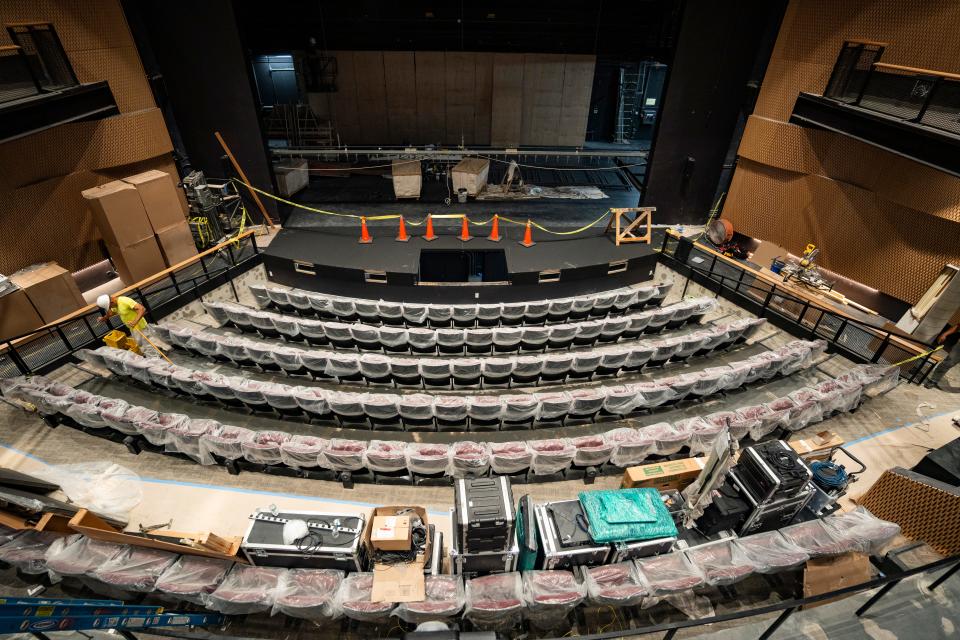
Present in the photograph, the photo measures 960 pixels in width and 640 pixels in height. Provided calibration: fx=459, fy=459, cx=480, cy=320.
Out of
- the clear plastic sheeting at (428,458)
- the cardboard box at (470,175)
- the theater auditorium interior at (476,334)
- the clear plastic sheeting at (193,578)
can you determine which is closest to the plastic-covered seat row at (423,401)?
the theater auditorium interior at (476,334)

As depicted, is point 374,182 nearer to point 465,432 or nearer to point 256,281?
point 256,281

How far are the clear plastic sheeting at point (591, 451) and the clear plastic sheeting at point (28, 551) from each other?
549 cm

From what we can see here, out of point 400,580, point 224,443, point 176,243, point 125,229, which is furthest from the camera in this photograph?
point 176,243

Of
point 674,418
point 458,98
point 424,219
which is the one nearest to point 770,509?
point 674,418

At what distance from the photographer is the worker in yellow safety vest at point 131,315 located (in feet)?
25.0

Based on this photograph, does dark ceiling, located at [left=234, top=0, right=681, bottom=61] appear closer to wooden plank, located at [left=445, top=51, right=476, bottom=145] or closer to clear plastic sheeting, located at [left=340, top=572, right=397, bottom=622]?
wooden plank, located at [left=445, top=51, right=476, bottom=145]

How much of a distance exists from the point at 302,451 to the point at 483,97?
1401 centimetres

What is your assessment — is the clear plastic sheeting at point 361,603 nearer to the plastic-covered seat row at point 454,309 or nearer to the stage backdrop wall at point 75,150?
the plastic-covered seat row at point 454,309

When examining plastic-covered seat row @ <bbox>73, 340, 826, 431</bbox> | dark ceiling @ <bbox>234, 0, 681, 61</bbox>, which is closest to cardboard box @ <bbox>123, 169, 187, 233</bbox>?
plastic-covered seat row @ <bbox>73, 340, 826, 431</bbox>

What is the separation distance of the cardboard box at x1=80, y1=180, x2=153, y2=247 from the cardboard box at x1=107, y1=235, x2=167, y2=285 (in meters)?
0.11

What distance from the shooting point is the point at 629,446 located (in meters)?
5.77

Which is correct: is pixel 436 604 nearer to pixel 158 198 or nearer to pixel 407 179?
pixel 158 198

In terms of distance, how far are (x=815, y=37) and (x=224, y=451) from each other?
13309 mm

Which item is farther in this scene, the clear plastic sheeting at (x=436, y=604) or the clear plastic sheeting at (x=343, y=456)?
the clear plastic sheeting at (x=343, y=456)
